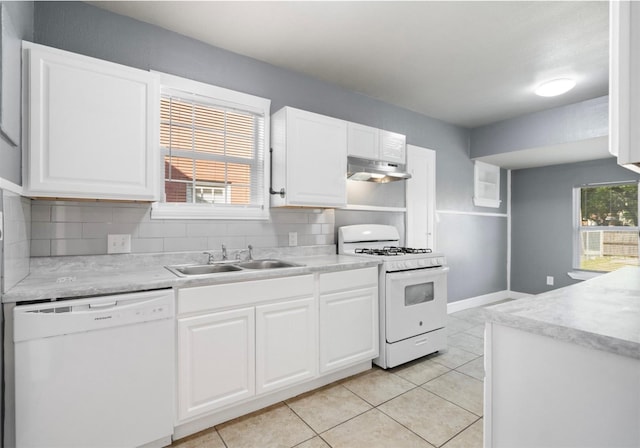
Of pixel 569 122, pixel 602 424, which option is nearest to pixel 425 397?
pixel 602 424

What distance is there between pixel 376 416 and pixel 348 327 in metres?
0.65

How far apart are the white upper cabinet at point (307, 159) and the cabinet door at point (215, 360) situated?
1.10 metres

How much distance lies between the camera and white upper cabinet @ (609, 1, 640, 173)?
2.11 ft

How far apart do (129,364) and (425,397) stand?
6.49 ft

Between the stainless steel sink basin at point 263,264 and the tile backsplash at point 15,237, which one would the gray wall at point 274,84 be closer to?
the stainless steel sink basin at point 263,264

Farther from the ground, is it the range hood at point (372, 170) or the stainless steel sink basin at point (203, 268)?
the range hood at point (372, 170)

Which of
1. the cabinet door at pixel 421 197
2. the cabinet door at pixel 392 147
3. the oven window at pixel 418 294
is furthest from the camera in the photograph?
the cabinet door at pixel 421 197

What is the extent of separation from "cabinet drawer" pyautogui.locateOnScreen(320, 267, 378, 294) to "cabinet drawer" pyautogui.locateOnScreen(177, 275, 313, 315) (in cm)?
14

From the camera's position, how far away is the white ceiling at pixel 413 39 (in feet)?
7.29

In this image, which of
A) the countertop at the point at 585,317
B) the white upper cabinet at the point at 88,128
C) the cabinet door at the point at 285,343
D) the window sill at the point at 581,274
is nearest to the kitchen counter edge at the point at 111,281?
the cabinet door at the point at 285,343

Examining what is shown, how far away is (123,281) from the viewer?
177 centimetres

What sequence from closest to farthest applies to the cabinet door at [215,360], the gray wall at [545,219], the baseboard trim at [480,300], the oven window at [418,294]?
1. the cabinet door at [215,360]
2. the oven window at [418,294]
3. the baseboard trim at [480,300]
4. the gray wall at [545,219]

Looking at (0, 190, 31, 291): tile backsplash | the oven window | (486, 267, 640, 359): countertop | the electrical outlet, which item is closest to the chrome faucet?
the electrical outlet

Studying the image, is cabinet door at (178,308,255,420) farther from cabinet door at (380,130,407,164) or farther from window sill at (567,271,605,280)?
window sill at (567,271,605,280)
